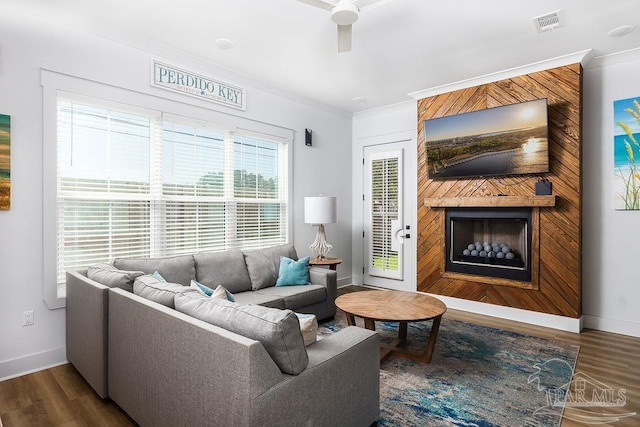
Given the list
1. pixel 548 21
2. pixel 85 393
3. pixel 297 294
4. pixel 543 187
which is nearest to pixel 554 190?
pixel 543 187

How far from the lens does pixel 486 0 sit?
2684 millimetres

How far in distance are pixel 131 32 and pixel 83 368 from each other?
2.80 meters

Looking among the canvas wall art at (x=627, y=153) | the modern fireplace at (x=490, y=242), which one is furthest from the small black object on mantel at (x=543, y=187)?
the canvas wall art at (x=627, y=153)

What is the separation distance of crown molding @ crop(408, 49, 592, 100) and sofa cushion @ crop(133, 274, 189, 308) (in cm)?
403

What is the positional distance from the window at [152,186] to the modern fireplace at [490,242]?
2387 millimetres

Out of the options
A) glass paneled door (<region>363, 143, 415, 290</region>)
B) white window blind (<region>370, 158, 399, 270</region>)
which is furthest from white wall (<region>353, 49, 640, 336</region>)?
white window blind (<region>370, 158, 399, 270</region>)

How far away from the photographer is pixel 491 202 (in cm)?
414

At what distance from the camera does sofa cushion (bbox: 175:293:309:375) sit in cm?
149

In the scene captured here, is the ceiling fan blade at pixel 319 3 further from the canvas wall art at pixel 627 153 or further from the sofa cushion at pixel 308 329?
the canvas wall art at pixel 627 153

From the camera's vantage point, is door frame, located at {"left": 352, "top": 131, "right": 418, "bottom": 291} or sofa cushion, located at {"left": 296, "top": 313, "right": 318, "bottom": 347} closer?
sofa cushion, located at {"left": 296, "top": 313, "right": 318, "bottom": 347}

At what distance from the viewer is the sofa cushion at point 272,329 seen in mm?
1487

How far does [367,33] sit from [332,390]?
9.46ft

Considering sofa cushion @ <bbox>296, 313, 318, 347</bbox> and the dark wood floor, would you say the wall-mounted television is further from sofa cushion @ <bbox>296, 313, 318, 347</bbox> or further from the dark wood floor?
sofa cushion @ <bbox>296, 313, 318, 347</bbox>

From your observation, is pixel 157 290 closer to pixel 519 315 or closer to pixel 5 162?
pixel 5 162
